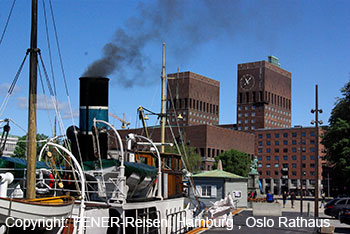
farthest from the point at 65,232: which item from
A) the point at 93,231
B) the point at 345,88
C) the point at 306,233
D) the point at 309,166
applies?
the point at 309,166

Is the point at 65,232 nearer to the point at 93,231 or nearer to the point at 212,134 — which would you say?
Answer: the point at 93,231

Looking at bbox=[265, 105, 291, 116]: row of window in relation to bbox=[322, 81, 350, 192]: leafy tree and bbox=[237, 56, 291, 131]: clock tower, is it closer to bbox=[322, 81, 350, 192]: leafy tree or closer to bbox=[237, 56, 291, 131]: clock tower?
bbox=[237, 56, 291, 131]: clock tower

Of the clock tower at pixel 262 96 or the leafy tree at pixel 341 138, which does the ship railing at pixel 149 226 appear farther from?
the clock tower at pixel 262 96

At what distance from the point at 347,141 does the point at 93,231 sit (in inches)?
1535

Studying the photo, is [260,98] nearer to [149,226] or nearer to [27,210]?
[149,226]

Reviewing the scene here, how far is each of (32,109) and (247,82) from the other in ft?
581

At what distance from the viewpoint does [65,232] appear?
12.2m

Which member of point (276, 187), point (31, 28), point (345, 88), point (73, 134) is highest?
point (345, 88)

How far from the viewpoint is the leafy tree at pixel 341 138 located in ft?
155

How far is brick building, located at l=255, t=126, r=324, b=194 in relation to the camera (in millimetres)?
134750

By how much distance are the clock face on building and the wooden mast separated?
174m

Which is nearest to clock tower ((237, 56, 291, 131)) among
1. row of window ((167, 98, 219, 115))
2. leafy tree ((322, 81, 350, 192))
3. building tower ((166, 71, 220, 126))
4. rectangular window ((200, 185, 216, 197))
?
building tower ((166, 71, 220, 126))

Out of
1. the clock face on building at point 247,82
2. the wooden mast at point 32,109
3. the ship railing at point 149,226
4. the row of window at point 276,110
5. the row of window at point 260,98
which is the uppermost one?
the clock face on building at point 247,82

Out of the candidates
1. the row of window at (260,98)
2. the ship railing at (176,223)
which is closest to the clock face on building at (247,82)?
the row of window at (260,98)
